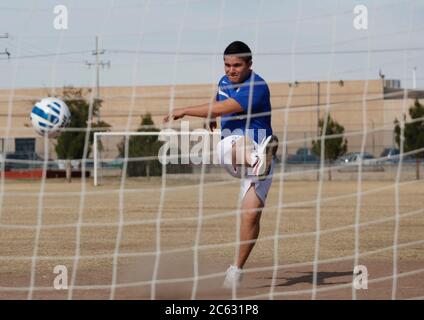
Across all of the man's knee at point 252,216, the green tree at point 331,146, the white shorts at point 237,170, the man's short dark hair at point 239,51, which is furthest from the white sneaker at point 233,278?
the green tree at point 331,146

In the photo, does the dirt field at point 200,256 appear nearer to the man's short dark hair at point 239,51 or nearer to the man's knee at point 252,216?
the man's knee at point 252,216

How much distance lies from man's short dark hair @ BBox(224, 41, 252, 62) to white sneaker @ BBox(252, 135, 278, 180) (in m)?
0.79

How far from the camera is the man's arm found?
8.43m

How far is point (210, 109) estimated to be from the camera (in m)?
8.58

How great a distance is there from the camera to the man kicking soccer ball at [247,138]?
9.00 m

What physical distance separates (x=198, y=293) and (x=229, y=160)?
1.47 meters

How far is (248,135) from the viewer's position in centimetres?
908

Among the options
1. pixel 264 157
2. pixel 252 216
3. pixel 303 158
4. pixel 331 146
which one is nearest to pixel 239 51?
pixel 264 157

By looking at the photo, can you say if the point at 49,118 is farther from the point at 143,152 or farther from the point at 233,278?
the point at 143,152

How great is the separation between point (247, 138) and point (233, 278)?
1.31 metres

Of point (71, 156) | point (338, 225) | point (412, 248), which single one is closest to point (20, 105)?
point (71, 156)

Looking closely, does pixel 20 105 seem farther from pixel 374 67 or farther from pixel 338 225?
pixel 374 67

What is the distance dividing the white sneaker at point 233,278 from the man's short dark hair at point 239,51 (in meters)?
1.95

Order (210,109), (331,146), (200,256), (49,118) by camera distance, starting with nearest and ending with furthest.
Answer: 1. (210,109)
2. (49,118)
3. (200,256)
4. (331,146)
